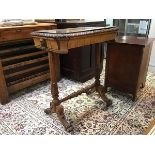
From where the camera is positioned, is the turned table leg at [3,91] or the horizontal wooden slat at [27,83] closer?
the turned table leg at [3,91]

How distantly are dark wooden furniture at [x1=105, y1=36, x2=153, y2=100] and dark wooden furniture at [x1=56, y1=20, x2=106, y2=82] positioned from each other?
48cm

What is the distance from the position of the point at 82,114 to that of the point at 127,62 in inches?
30.5

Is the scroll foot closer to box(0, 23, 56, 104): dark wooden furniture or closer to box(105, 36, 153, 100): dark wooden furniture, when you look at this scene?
box(0, 23, 56, 104): dark wooden furniture

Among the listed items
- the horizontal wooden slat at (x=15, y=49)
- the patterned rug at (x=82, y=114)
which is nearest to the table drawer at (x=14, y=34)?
the horizontal wooden slat at (x=15, y=49)

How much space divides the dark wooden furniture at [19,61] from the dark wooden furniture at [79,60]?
293mm

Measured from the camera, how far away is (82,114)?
5.99ft

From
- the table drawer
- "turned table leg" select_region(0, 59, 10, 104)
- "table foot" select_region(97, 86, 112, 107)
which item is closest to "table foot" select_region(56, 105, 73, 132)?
"table foot" select_region(97, 86, 112, 107)

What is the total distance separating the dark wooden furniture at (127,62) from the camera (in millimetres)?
1816

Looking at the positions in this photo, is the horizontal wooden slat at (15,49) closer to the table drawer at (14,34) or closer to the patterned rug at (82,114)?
the table drawer at (14,34)

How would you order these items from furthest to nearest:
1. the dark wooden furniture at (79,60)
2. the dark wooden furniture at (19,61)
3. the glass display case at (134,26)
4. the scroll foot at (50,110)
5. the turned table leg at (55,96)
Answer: the glass display case at (134,26)
the dark wooden furniture at (79,60)
the dark wooden furniture at (19,61)
the scroll foot at (50,110)
the turned table leg at (55,96)

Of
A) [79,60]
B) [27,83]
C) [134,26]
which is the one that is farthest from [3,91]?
[134,26]

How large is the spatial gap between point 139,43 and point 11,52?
5.07ft

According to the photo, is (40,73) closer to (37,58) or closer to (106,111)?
(37,58)
